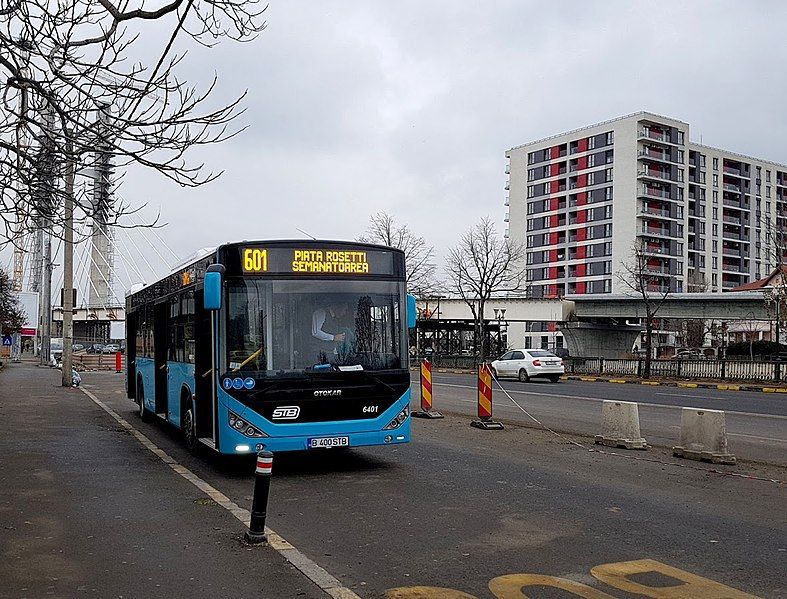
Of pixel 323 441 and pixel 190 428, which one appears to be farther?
pixel 190 428

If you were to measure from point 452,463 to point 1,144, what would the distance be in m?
7.02

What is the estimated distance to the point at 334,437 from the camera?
35.3 feet

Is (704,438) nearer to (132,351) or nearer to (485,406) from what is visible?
(485,406)

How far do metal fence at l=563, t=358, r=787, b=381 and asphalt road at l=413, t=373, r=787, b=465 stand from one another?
985 cm

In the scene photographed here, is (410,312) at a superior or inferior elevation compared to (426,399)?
superior

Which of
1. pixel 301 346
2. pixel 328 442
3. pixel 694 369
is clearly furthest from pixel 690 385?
A: pixel 301 346

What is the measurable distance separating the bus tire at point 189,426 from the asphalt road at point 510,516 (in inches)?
11.1

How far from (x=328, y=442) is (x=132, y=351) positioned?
1067cm

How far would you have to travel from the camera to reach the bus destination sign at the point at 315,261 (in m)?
10.8

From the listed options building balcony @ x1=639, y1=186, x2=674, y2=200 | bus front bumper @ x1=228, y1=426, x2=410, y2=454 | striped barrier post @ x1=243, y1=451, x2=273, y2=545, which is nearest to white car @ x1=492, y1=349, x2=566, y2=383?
bus front bumper @ x1=228, y1=426, x2=410, y2=454

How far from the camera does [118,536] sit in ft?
24.9

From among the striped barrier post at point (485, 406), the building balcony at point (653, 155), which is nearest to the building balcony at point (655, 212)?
the building balcony at point (653, 155)

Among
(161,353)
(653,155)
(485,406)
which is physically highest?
(653,155)

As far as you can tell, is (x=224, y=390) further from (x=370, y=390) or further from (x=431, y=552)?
(x=431, y=552)
